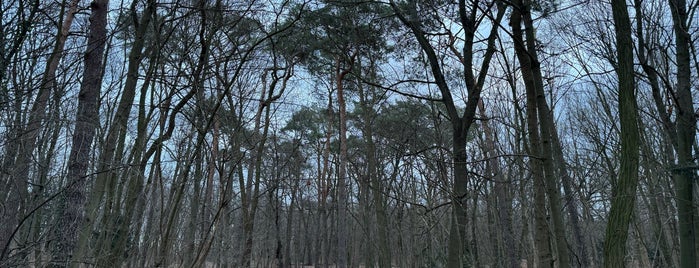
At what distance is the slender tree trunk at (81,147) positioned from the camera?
10.9 feet

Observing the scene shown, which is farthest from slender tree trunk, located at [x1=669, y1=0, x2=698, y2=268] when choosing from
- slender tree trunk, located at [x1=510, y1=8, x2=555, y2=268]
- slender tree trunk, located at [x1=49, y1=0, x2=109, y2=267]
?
slender tree trunk, located at [x1=49, y1=0, x2=109, y2=267]

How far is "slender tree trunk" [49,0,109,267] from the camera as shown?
331 centimetres

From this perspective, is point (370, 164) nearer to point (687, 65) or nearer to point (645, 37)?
point (645, 37)

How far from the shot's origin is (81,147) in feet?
12.0

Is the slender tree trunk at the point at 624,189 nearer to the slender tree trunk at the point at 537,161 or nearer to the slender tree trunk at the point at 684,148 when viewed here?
the slender tree trunk at the point at 537,161

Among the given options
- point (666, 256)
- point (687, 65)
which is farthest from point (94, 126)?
point (666, 256)

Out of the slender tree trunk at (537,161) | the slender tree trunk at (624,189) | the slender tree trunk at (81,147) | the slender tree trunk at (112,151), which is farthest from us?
the slender tree trunk at (81,147)

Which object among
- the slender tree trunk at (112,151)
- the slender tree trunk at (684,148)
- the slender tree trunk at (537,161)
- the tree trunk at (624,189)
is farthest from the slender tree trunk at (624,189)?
the slender tree trunk at (112,151)

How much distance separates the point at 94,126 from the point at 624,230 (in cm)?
377

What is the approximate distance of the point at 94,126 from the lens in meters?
3.69

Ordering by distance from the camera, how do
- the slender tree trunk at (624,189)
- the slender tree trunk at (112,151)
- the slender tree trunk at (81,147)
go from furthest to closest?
1. the slender tree trunk at (81,147)
2. the slender tree trunk at (112,151)
3. the slender tree trunk at (624,189)

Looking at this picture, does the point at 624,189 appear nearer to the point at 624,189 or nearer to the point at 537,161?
the point at 624,189

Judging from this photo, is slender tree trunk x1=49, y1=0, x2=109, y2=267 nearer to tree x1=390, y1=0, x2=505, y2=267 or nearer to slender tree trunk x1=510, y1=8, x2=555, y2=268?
tree x1=390, y1=0, x2=505, y2=267

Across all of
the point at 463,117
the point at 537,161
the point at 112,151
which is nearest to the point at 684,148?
the point at 537,161
